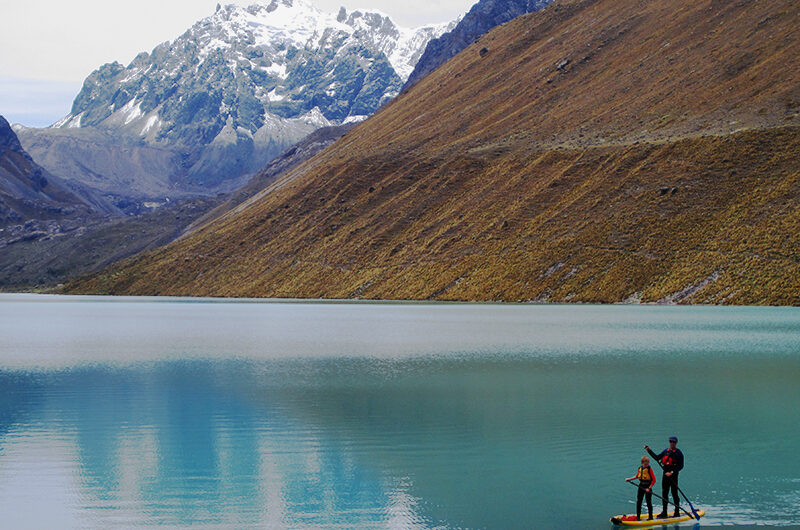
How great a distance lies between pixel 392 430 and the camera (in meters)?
29.3

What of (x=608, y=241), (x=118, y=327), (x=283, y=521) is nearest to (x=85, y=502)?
(x=283, y=521)

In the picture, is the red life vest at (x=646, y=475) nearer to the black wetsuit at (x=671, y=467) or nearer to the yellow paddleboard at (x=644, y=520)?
the black wetsuit at (x=671, y=467)

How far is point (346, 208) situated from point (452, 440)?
13695 centimetres

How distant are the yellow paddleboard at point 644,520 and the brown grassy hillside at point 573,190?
3191 inches

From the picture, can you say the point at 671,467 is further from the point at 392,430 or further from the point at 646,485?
the point at 392,430

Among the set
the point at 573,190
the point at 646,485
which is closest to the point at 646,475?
the point at 646,485

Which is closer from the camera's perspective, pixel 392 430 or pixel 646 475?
pixel 646 475

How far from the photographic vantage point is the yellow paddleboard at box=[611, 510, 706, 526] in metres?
19.1

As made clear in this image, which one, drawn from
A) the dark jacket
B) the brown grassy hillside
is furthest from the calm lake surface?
the brown grassy hillside

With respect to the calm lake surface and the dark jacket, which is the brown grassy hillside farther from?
the dark jacket

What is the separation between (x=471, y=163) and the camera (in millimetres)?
157125

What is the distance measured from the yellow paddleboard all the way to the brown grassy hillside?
266 feet

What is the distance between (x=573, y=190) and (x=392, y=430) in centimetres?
10828

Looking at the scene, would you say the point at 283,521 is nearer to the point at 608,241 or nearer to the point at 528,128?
the point at 608,241
